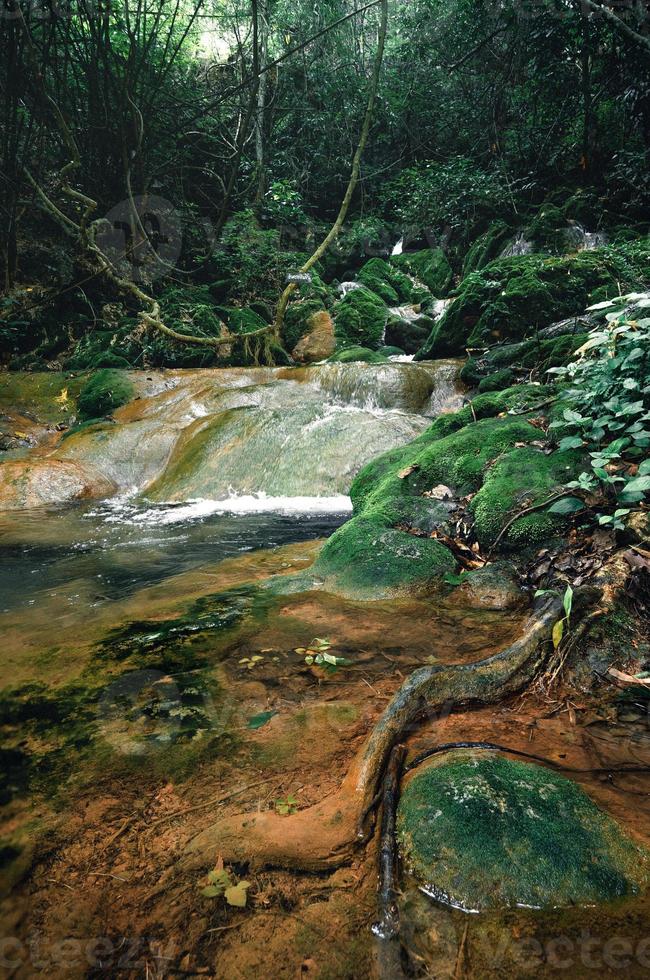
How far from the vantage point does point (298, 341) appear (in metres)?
13.7

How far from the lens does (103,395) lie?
32.7ft

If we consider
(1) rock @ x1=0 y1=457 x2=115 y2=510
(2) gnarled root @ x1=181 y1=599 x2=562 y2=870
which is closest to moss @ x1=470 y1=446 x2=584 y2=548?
(2) gnarled root @ x1=181 y1=599 x2=562 y2=870

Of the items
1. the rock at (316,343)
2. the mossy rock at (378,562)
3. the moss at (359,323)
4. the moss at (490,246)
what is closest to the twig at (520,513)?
the mossy rock at (378,562)

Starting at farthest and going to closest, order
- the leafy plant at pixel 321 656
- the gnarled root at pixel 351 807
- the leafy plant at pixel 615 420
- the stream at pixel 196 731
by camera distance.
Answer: the leafy plant at pixel 615 420 < the leafy plant at pixel 321 656 < the gnarled root at pixel 351 807 < the stream at pixel 196 731

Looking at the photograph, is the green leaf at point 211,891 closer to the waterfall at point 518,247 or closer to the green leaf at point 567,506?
the green leaf at point 567,506

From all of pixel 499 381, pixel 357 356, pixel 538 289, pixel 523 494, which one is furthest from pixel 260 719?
pixel 357 356

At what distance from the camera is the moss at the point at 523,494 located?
9.46 feet

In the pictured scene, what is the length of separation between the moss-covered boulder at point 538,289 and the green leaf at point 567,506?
6.35 metres

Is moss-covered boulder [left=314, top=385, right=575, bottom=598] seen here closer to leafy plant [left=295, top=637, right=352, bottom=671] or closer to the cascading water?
leafy plant [left=295, top=637, right=352, bottom=671]

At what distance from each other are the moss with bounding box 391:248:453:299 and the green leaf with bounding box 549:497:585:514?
1535cm

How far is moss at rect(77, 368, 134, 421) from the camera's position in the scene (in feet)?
32.4

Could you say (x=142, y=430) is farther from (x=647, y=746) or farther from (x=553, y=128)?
(x=553, y=128)

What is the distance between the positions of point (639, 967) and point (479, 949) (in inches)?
12.1

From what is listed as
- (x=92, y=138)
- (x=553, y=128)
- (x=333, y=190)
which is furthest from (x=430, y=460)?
(x=333, y=190)
